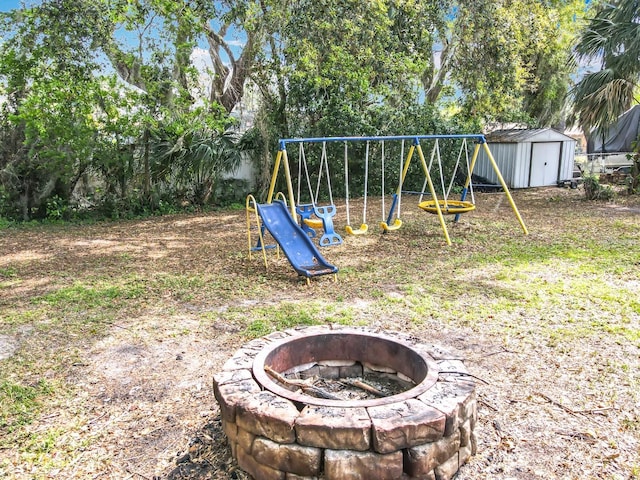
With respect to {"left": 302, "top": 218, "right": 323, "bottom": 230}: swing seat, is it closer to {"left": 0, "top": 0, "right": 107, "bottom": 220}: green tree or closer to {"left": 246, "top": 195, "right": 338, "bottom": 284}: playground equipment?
{"left": 246, "top": 195, "right": 338, "bottom": 284}: playground equipment

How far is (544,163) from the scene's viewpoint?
1375 cm

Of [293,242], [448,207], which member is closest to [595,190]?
[448,207]

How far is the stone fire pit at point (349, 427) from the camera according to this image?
208cm

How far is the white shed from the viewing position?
1340 cm

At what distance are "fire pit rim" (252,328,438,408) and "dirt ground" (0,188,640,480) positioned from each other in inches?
16.0

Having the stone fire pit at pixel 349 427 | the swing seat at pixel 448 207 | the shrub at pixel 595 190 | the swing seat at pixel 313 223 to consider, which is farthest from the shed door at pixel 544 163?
the stone fire pit at pixel 349 427

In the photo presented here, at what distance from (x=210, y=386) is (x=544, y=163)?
42.1 feet

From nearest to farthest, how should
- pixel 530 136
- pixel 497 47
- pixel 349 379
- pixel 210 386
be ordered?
pixel 349 379, pixel 210 386, pixel 497 47, pixel 530 136

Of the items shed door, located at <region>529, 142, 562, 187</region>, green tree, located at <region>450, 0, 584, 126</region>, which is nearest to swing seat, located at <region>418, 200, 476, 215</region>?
green tree, located at <region>450, 0, 584, 126</region>

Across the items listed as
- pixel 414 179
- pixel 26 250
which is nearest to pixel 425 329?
pixel 26 250

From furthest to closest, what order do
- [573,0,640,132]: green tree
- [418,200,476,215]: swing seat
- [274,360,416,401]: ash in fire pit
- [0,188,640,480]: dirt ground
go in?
[573,0,640,132]: green tree < [418,200,476,215]: swing seat < [274,360,416,401]: ash in fire pit < [0,188,640,480]: dirt ground

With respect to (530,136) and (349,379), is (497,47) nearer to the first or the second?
(530,136)

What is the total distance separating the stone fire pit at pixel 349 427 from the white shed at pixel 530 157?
1198 cm

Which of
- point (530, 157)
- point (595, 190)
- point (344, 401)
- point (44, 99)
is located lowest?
point (344, 401)
